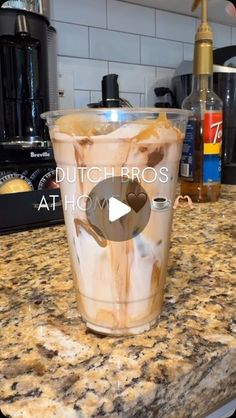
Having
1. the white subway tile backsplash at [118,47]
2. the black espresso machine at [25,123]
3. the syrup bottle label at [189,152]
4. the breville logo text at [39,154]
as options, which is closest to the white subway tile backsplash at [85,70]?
the white subway tile backsplash at [118,47]

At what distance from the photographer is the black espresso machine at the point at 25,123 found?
0.58m

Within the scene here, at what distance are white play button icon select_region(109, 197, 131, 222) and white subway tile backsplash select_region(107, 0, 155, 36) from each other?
1034mm

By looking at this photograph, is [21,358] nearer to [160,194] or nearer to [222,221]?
[160,194]

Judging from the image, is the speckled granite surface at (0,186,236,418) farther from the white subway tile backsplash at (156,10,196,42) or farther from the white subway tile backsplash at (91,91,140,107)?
the white subway tile backsplash at (156,10,196,42)

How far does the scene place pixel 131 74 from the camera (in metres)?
1.20

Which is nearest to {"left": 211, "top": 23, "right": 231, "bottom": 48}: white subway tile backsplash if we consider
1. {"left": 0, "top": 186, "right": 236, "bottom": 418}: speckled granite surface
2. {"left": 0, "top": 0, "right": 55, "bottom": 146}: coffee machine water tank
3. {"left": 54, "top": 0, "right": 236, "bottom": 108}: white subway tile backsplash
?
{"left": 54, "top": 0, "right": 236, "bottom": 108}: white subway tile backsplash

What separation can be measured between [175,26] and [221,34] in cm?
23

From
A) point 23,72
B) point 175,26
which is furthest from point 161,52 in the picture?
point 23,72

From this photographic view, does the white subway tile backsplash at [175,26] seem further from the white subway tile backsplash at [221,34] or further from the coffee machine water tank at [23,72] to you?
the coffee machine water tank at [23,72]

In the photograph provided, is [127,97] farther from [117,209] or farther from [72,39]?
[117,209]

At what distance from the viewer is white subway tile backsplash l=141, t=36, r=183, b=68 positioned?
3.98 feet

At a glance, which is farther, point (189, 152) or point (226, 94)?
point (226, 94)

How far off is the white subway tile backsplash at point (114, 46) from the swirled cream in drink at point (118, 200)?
0.94m

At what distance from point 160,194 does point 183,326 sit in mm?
112
